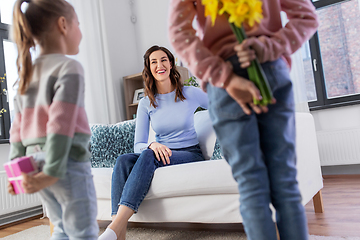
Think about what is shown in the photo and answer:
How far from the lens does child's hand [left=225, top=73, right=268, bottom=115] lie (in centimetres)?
66

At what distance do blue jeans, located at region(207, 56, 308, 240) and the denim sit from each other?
1.18ft

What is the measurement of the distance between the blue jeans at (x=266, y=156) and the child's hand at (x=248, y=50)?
0.05 metres

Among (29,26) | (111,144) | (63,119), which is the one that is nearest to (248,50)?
(63,119)

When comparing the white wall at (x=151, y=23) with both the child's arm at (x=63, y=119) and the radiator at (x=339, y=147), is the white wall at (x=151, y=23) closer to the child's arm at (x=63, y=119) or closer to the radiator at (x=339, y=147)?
the radiator at (x=339, y=147)

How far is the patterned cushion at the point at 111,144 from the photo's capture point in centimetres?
220

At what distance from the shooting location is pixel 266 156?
0.73 m

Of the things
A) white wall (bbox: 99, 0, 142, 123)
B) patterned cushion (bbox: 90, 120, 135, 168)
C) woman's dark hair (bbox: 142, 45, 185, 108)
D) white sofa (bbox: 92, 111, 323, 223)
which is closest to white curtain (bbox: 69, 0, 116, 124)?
white wall (bbox: 99, 0, 142, 123)

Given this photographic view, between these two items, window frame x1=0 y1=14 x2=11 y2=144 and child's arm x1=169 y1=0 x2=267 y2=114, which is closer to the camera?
child's arm x1=169 y1=0 x2=267 y2=114

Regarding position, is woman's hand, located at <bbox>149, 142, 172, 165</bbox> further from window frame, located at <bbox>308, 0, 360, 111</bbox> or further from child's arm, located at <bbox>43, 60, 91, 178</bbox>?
window frame, located at <bbox>308, 0, 360, 111</bbox>

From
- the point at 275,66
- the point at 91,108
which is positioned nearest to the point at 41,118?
the point at 275,66

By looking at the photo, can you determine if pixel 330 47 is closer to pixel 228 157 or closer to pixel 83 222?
pixel 228 157

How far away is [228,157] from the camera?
74 centimetres

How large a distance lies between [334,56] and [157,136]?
8.24ft

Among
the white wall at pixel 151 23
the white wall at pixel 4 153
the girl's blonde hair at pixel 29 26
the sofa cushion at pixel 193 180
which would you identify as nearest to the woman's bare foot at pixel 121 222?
the sofa cushion at pixel 193 180
